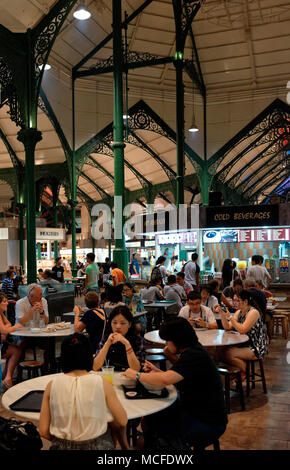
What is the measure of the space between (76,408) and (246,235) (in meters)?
11.6

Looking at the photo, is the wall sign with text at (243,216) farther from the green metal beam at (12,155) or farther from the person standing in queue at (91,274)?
the green metal beam at (12,155)

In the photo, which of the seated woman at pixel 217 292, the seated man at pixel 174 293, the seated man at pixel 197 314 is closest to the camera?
the seated man at pixel 197 314

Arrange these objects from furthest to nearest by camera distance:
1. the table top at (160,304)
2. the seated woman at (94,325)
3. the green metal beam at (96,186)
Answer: the green metal beam at (96,186) < the table top at (160,304) < the seated woman at (94,325)

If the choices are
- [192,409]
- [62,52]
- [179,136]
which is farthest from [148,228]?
[192,409]

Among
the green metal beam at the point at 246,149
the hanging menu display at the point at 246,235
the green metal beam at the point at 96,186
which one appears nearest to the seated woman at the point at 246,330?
the hanging menu display at the point at 246,235

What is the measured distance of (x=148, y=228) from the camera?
50.4ft

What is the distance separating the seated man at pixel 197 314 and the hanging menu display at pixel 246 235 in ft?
27.7

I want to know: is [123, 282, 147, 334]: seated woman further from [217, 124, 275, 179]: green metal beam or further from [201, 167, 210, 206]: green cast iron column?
[217, 124, 275, 179]: green metal beam

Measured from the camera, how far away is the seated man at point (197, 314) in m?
5.08

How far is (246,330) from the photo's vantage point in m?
4.86

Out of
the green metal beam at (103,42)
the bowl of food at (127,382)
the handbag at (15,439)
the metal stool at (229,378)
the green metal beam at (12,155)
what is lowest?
the metal stool at (229,378)

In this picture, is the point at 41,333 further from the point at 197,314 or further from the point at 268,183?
the point at 268,183

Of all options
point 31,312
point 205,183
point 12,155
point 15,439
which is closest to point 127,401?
point 15,439
